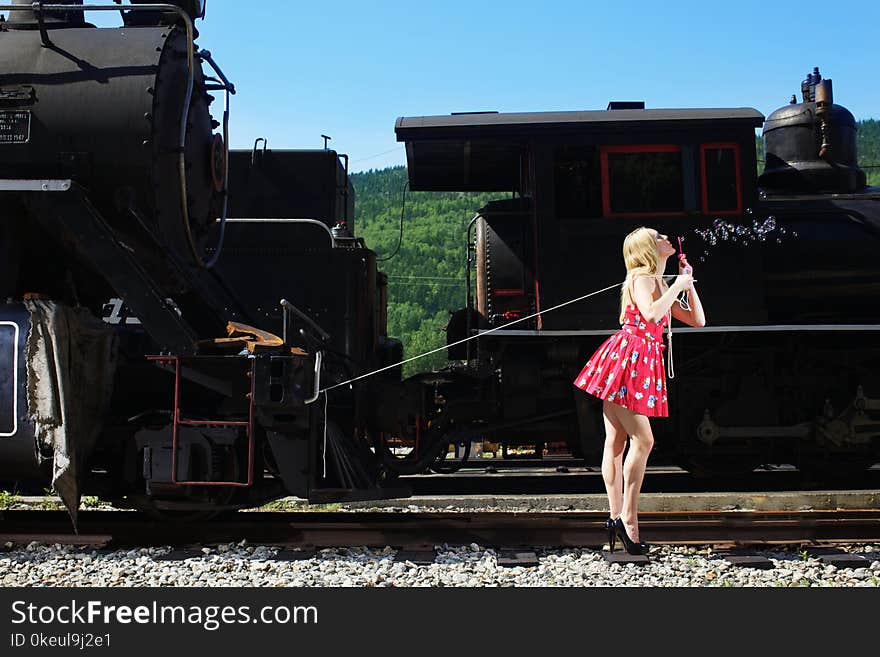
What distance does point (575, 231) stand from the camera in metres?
6.16

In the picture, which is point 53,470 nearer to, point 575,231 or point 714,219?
point 575,231

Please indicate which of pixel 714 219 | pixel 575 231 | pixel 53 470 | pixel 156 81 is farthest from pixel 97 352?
pixel 714 219

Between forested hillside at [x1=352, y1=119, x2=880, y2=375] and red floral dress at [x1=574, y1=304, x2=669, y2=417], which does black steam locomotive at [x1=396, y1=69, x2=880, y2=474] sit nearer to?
red floral dress at [x1=574, y1=304, x2=669, y2=417]

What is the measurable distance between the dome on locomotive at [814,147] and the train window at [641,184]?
1.86 meters

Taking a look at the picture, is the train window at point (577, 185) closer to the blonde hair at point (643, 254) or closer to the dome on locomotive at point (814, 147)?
the dome on locomotive at point (814, 147)

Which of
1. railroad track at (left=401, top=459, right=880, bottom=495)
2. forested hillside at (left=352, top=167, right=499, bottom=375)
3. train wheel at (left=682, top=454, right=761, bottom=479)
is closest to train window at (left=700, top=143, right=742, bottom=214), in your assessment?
train wheel at (left=682, top=454, right=761, bottom=479)

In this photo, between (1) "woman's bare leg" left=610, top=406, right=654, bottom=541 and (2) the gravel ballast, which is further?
(2) the gravel ballast

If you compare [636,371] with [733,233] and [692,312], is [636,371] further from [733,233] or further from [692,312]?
[733,233]

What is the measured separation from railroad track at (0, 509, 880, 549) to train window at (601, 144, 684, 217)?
240 centimetres

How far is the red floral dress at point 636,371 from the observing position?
3758mm

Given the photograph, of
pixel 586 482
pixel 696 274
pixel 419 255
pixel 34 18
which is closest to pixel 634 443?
pixel 696 274

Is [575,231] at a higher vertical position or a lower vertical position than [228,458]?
higher

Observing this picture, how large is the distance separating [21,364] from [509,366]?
356 cm

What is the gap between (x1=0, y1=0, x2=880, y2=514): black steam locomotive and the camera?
185 inches
